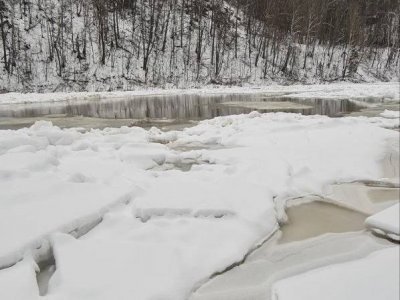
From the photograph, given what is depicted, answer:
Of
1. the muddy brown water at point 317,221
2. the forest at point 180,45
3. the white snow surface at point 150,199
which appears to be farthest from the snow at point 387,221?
the forest at point 180,45

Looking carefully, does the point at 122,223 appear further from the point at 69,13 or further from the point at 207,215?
the point at 69,13

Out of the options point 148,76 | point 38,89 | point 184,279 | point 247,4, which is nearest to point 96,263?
point 184,279

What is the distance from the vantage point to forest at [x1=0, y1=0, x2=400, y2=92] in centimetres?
2850

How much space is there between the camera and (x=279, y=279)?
278 centimetres

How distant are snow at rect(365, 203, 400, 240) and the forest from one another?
2576 cm

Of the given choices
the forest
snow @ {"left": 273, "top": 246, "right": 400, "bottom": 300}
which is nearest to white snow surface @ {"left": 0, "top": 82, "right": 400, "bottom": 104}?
the forest

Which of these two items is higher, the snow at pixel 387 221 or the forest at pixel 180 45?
the forest at pixel 180 45

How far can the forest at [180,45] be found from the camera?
93.5 ft

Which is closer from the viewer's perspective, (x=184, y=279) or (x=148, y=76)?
(x=184, y=279)

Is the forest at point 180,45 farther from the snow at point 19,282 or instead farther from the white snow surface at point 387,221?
the snow at point 19,282

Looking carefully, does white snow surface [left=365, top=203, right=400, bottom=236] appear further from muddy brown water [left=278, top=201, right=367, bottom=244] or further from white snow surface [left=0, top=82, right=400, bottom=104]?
white snow surface [left=0, top=82, right=400, bottom=104]

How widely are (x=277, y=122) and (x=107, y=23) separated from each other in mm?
26917

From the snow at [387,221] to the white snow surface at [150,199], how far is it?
93 centimetres

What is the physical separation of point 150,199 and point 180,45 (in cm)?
3148
